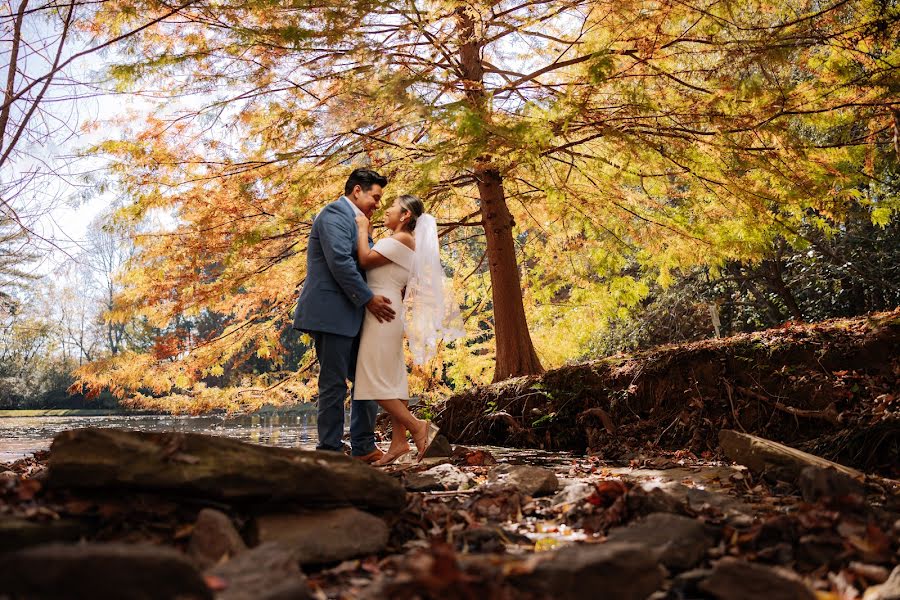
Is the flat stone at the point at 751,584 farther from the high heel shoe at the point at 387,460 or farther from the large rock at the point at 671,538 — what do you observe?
the high heel shoe at the point at 387,460

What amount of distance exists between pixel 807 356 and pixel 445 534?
148 inches

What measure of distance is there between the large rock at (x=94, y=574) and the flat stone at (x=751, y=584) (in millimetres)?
1420

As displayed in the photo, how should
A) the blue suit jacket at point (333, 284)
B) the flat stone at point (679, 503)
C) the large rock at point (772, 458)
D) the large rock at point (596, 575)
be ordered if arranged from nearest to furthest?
the large rock at point (596, 575) → the flat stone at point (679, 503) → the large rock at point (772, 458) → the blue suit jacket at point (333, 284)

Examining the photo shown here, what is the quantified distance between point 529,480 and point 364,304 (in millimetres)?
1835

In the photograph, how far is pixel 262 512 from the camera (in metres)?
2.52

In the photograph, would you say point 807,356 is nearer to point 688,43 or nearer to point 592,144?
point 688,43

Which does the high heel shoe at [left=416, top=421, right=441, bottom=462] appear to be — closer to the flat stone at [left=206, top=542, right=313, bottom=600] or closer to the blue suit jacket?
the blue suit jacket

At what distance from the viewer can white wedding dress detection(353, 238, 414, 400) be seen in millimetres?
4781

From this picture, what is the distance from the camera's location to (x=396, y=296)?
16.2 feet

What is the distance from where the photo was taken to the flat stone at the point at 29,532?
1.82 metres

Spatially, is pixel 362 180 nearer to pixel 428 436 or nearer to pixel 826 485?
pixel 428 436

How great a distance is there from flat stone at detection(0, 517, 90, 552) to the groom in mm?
2524

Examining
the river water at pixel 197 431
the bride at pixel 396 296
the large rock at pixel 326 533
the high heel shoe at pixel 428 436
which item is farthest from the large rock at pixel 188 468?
the river water at pixel 197 431

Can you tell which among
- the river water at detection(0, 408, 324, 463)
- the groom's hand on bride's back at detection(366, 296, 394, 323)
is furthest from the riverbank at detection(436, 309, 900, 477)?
the river water at detection(0, 408, 324, 463)
